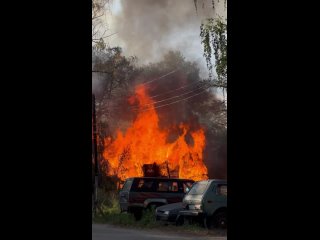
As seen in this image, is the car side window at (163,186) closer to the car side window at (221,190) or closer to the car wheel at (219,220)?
the car side window at (221,190)

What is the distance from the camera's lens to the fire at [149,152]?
41.9 meters

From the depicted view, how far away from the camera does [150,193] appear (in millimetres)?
23578

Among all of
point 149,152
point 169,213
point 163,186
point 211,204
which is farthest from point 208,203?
point 149,152

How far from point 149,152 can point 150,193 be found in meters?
20.5

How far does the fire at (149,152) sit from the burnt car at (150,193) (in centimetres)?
1619

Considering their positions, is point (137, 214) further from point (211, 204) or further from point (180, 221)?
point (211, 204)

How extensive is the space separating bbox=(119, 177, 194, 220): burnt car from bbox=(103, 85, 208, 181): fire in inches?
637

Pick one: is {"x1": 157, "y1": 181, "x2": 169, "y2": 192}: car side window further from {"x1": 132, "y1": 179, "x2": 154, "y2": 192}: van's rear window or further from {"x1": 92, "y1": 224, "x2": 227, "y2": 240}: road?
{"x1": 92, "y1": 224, "x2": 227, "y2": 240}: road

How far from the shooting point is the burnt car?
77.0 ft

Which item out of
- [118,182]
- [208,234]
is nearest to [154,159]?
[118,182]

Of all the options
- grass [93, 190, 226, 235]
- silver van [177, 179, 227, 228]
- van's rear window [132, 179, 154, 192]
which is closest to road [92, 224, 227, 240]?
grass [93, 190, 226, 235]

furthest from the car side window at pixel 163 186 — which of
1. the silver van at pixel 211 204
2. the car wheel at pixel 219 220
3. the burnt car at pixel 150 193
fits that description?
the car wheel at pixel 219 220
